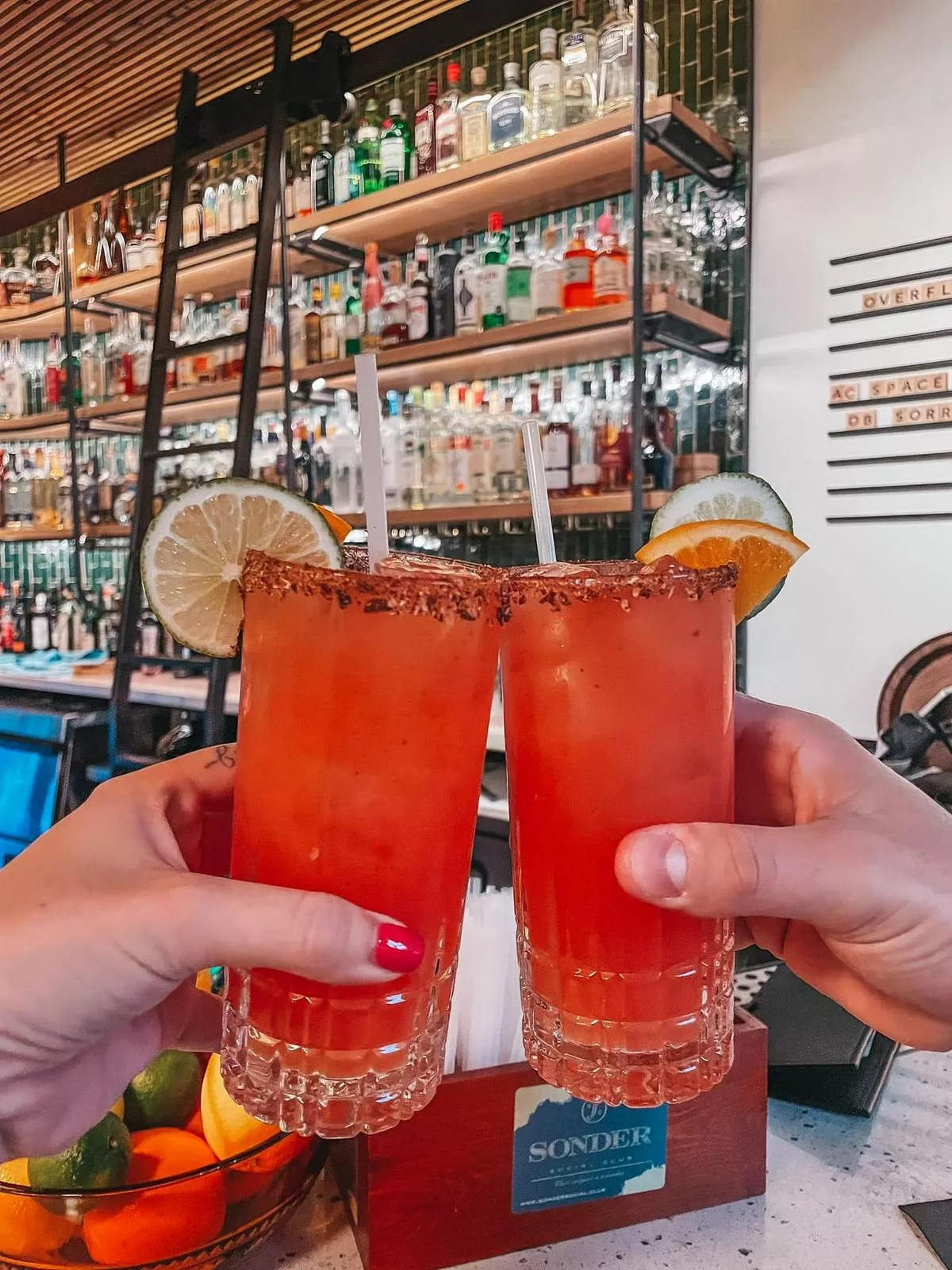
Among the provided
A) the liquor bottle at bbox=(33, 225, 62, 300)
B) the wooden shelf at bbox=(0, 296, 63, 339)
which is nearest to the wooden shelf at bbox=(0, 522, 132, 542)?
the wooden shelf at bbox=(0, 296, 63, 339)

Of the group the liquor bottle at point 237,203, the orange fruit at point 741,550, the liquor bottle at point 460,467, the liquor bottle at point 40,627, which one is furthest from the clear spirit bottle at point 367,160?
the orange fruit at point 741,550

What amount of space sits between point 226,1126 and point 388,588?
0.52 meters

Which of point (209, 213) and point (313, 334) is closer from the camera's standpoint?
point (313, 334)

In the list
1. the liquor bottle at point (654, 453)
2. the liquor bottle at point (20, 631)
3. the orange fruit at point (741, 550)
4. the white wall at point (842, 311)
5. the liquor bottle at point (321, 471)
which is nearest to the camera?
the orange fruit at point (741, 550)

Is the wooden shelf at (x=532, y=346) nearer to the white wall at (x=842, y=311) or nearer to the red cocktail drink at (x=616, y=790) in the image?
the white wall at (x=842, y=311)

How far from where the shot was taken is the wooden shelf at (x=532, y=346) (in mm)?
2799

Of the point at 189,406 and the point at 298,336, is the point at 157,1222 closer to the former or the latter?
the point at 298,336

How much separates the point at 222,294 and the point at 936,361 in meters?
3.37

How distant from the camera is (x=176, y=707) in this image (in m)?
3.48

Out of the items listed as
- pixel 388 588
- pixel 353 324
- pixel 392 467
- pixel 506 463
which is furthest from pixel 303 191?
pixel 388 588

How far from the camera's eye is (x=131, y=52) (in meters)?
3.95

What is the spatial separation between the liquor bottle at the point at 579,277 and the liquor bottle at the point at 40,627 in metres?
3.54

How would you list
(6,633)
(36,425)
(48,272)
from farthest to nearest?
(48,272), (6,633), (36,425)

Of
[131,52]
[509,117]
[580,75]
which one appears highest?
[131,52]
